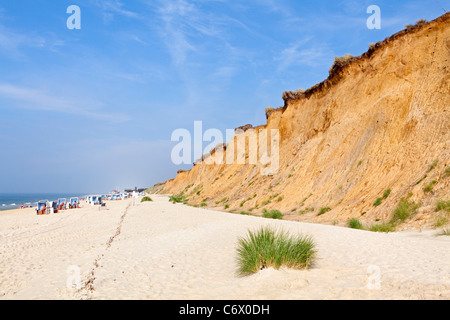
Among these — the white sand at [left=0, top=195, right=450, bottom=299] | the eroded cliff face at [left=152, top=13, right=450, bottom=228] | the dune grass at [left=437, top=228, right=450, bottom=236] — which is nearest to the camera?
the white sand at [left=0, top=195, right=450, bottom=299]

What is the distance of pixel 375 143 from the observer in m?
21.5

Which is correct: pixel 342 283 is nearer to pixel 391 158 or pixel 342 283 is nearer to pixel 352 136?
pixel 391 158

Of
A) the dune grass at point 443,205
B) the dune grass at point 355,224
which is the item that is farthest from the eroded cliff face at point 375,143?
the dune grass at point 355,224

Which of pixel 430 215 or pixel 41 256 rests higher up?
pixel 430 215

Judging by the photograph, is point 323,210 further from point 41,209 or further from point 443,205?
point 41,209

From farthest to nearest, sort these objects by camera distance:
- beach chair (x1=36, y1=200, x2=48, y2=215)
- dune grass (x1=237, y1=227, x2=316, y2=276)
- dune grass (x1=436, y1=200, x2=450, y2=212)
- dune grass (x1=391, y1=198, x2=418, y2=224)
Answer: beach chair (x1=36, y1=200, x2=48, y2=215) < dune grass (x1=391, y1=198, x2=418, y2=224) < dune grass (x1=436, y1=200, x2=450, y2=212) < dune grass (x1=237, y1=227, x2=316, y2=276)

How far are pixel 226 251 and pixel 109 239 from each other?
6413 millimetres

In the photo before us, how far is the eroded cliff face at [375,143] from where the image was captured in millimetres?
16812

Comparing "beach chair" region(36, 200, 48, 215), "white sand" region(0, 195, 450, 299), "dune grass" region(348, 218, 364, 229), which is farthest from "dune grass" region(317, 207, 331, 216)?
"beach chair" region(36, 200, 48, 215)

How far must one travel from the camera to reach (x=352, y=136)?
24.5 metres

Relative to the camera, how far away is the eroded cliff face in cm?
1681

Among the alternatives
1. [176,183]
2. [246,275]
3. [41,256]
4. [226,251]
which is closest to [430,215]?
[226,251]

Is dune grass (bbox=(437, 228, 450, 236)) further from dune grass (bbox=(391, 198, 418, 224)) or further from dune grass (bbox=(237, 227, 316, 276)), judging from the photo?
dune grass (bbox=(237, 227, 316, 276))
